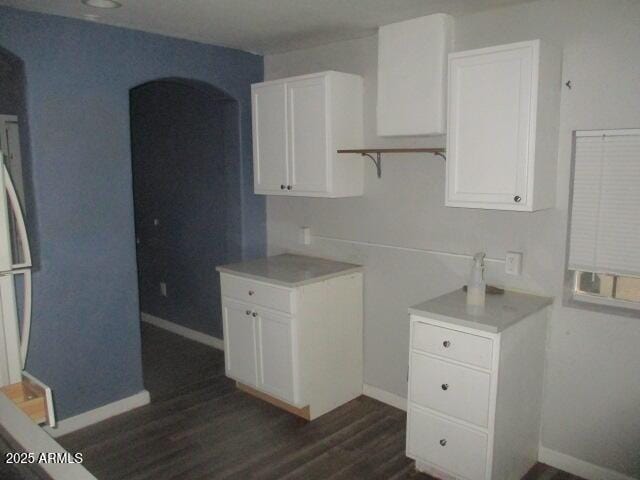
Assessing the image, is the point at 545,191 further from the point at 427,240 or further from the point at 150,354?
the point at 150,354

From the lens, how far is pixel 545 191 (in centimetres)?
238

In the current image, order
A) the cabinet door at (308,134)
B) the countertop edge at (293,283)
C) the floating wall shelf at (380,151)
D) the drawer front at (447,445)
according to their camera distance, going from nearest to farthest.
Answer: the drawer front at (447,445), the floating wall shelf at (380,151), the countertop edge at (293,283), the cabinet door at (308,134)

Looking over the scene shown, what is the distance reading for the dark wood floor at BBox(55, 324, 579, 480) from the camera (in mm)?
2605

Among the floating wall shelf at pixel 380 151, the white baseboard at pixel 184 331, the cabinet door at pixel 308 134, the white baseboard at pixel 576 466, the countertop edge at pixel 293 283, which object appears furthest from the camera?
the white baseboard at pixel 184 331

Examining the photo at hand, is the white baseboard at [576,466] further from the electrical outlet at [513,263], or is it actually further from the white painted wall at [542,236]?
the electrical outlet at [513,263]

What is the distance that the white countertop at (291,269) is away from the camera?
301cm

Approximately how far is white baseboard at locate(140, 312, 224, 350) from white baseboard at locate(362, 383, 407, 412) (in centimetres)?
136

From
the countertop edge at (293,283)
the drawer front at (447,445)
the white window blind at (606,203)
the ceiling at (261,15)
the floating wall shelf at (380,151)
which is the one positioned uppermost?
the ceiling at (261,15)

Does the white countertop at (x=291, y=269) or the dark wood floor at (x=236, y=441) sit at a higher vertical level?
the white countertop at (x=291, y=269)

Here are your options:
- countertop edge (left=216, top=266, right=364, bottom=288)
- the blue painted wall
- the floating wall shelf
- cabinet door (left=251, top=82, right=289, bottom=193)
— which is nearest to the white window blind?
the floating wall shelf

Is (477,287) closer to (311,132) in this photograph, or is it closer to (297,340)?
(297,340)

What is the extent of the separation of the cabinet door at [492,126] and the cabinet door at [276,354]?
1215 mm

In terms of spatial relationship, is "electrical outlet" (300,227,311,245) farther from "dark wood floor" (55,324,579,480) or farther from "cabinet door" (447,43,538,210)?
"cabinet door" (447,43,538,210)

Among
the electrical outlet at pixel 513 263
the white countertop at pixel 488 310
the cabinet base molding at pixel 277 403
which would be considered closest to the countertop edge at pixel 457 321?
the white countertop at pixel 488 310
